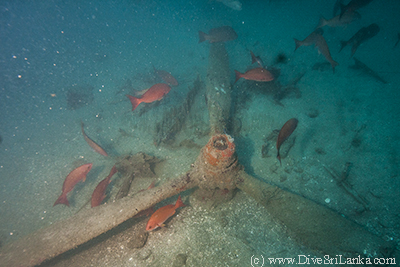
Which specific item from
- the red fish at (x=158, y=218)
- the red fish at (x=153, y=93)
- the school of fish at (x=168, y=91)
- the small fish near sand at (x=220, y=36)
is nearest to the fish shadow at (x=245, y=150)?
the school of fish at (x=168, y=91)

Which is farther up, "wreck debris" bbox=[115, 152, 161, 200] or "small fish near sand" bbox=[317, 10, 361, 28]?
"small fish near sand" bbox=[317, 10, 361, 28]

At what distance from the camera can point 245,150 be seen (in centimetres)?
482

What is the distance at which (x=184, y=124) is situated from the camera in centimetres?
639

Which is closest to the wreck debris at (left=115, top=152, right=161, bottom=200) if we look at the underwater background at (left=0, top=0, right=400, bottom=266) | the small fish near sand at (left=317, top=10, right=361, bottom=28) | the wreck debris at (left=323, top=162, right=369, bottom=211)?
the underwater background at (left=0, top=0, right=400, bottom=266)

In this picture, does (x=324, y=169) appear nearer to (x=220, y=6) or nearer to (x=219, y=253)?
(x=219, y=253)

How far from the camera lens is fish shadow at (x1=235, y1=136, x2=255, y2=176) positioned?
4.46 meters

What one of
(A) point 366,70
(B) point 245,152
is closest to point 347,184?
(B) point 245,152

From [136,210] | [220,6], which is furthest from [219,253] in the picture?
[220,6]

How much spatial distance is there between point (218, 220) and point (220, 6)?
37.2m

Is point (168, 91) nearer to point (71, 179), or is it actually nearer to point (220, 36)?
point (71, 179)

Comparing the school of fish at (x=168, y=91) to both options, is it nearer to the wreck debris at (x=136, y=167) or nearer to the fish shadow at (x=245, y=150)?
the wreck debris at (x=136, y=167)

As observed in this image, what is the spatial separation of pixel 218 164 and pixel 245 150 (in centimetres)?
192

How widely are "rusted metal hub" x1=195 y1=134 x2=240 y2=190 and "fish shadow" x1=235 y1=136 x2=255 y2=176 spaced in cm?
117

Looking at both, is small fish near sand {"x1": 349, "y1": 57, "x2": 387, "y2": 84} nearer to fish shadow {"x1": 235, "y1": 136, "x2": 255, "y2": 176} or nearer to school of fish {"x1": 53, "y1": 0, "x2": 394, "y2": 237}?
school of fish {"x1": 53, "y1": 0, "x2": 394, "y2": 237}
